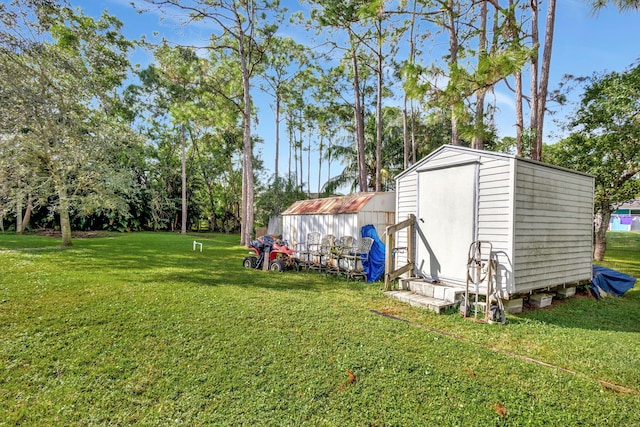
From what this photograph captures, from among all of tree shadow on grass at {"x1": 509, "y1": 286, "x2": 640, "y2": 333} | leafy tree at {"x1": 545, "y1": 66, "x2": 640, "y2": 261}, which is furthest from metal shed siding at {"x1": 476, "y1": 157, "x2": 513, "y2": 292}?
leafy tree at {"x1": 545, "y1": 66, "x2": 640, "y2": 261}

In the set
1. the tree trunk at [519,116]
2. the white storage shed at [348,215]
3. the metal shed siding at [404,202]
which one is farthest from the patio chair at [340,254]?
the tree trunk at [519,116]

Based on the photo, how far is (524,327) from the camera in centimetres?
457

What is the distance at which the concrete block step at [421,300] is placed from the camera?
524 centimetres

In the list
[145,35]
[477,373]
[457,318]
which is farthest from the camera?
[145,35]

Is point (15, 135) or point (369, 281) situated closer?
point (15, 135)

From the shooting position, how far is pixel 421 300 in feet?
18.1

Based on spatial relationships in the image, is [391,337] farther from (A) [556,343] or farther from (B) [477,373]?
(A) [556,343]

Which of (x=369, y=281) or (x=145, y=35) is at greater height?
(x=145, y=35)

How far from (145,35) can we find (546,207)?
16.3 meters

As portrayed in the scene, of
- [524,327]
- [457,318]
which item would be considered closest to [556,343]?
[524,327]

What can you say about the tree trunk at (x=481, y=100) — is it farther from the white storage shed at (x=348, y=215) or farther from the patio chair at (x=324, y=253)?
the patio chair at (x=324, y=253)

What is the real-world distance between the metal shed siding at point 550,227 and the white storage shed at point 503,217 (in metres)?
0.02

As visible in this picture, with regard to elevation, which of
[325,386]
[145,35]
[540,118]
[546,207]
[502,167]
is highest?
[145,35]

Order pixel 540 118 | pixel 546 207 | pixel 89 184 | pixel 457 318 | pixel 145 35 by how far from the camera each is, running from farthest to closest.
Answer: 1. pixel 145 35
2. pixel 89 184
3. pixel 540 118
4. pixel 546 207
5. pixel 457 318
